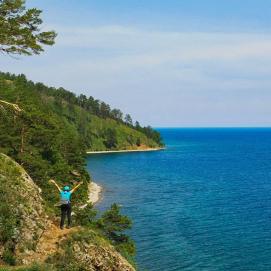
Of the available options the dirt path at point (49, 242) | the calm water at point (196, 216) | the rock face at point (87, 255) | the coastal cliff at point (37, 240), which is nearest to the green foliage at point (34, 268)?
the coastal cliff at point (37, 240)

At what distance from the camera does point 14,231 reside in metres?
23.7

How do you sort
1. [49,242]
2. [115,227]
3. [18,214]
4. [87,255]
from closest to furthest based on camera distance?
[18,214], [87,255], [49,242], [115,227]

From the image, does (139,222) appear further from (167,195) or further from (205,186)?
(205,186)

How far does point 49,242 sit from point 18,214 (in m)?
2.45

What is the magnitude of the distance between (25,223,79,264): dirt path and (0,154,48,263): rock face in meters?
0.34

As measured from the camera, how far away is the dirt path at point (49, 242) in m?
23.9

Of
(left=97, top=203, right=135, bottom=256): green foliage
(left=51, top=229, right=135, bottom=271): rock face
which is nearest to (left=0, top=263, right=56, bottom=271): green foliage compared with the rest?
(left=51, top=229, right=135, bottom=271): rock face

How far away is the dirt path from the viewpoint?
23.9 metres

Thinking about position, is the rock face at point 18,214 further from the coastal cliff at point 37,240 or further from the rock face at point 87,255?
the rock face at point 87,255

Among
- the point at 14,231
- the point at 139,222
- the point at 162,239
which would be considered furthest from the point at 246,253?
the point at 14,231

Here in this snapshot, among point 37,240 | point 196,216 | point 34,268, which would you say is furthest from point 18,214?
point 196,216

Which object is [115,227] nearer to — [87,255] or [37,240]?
[87,255]

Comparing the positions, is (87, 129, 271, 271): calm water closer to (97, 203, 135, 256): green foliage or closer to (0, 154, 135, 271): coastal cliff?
(97, 203, 135, 256): green foliage

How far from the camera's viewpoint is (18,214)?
24.9 metres
